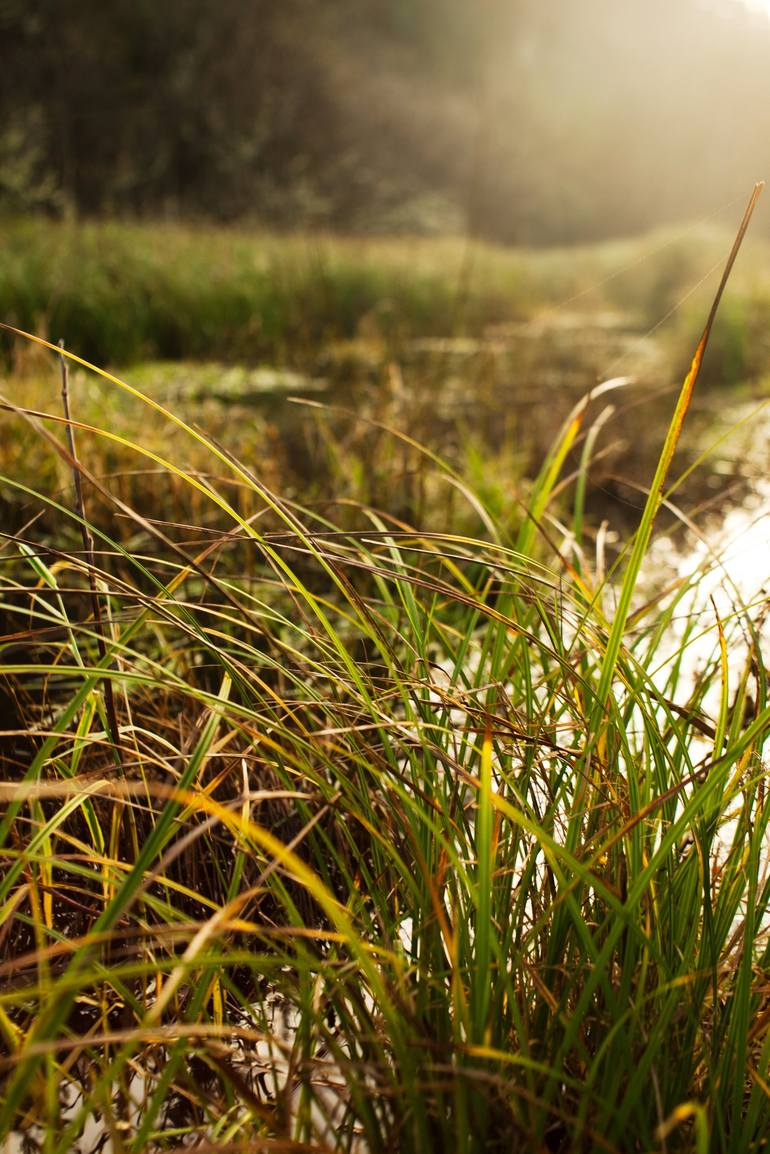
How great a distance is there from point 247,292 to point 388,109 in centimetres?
1485

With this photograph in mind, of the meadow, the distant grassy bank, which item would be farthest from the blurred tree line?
the meadow

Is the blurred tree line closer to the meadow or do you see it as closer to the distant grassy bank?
the distant grassy bank

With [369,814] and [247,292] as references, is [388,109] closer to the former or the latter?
[247,292]

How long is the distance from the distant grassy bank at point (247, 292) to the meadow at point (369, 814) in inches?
49.2

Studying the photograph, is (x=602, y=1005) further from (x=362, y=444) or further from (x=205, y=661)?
(x=362, y=444)

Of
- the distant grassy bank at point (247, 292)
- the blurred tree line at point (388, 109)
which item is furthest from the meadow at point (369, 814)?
the blurred tree line at point (388, 109)

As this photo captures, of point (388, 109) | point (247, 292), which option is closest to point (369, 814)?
point (247, 292)

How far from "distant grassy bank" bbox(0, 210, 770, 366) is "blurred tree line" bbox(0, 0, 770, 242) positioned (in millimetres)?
1264

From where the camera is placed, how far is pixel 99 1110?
2.00 ft

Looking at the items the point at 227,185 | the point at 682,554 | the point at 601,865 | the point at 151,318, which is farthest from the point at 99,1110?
the point at 227,185

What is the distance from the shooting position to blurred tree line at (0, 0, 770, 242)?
11953 mm

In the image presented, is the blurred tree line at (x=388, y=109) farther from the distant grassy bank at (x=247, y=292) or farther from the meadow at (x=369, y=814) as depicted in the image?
the meadow at (x=369, y=814)

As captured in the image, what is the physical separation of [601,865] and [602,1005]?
96mm

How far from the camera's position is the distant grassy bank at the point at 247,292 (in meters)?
3.53
